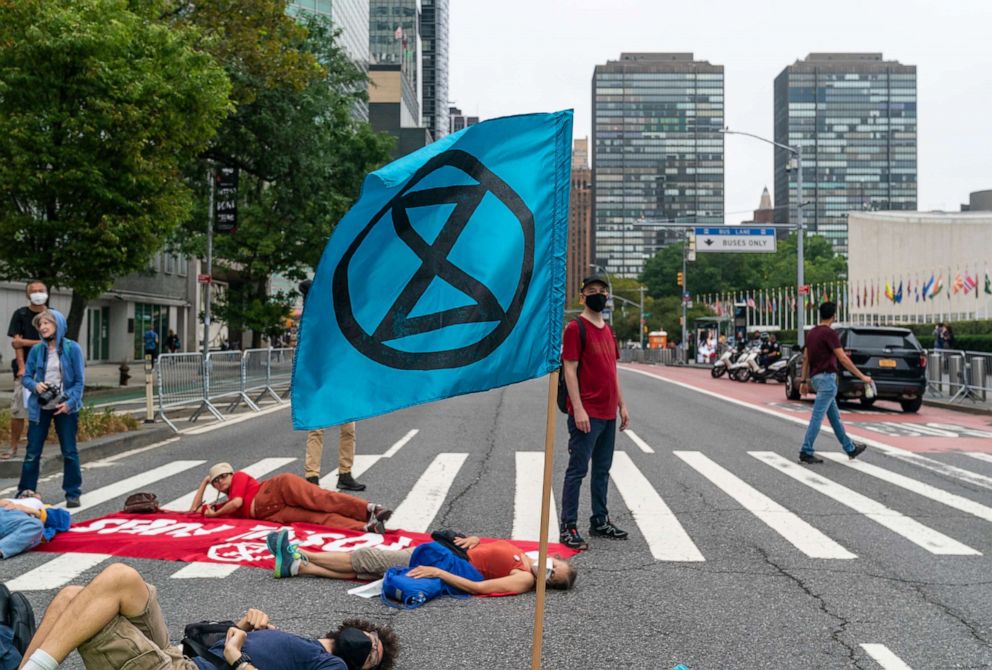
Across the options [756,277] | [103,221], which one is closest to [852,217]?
[756,277]

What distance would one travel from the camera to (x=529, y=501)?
8.88 meters

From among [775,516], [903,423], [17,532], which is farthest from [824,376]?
[17,532]

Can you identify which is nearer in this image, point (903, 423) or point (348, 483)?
point (348, 483)

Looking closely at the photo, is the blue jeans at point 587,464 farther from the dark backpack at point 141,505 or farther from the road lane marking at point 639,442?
the road lane marking at point 639,442

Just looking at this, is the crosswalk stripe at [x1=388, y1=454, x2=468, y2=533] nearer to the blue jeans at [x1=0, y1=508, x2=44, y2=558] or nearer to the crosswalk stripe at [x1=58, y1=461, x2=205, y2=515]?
the blue jeans at [x1=0, y1=508, x2=44, y2=558]

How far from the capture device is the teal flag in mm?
4188

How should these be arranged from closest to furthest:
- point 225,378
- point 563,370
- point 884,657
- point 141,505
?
point 884,657
point 563,370
point 141,505
point 225,378

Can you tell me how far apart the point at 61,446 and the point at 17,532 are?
6.63 ft

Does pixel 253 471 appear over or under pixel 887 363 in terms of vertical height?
under

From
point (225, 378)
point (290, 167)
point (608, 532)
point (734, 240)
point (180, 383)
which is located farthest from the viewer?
point (734, 240)

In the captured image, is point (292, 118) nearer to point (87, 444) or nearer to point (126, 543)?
point (87, 444)

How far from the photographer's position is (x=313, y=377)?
14.2 feet

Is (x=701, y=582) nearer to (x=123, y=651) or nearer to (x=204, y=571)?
(x=204, y=571)

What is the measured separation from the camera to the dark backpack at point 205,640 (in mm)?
3848
